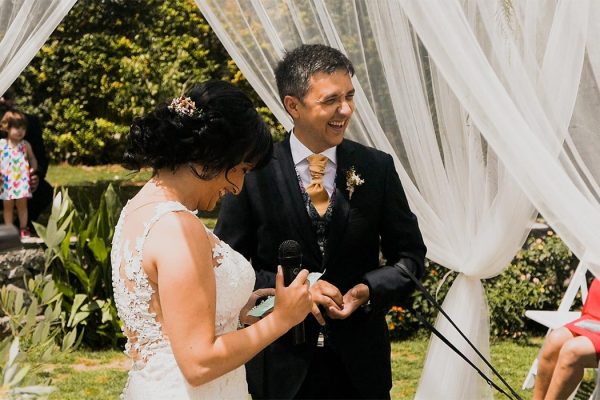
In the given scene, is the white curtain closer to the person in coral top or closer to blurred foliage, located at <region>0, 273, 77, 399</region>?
the person in coral top

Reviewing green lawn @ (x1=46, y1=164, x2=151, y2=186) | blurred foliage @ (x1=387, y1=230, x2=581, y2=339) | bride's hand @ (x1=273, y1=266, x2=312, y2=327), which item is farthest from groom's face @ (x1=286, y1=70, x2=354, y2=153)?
green lawn @ (x1=46, y1=164, x2=151, y2=186)

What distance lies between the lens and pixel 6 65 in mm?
3906

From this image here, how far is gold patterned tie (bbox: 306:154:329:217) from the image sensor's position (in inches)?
136

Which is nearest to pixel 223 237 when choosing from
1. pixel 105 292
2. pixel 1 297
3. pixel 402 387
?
pixel 1 297

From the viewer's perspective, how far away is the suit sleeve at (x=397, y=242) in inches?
132

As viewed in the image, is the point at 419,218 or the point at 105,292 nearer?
the point at 419,218

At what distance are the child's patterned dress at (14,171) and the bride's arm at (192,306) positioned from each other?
27.0ft

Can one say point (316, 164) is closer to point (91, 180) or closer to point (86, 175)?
point (91, 180)

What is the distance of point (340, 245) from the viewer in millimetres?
3389

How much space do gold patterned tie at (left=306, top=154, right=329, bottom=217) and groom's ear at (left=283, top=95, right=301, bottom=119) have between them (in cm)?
15

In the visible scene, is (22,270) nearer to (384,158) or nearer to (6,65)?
(6,65)

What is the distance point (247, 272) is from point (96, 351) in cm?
485

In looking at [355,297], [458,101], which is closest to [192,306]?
[355,297]

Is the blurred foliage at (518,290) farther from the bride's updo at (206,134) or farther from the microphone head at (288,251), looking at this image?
the bride's updo at (206,134)
